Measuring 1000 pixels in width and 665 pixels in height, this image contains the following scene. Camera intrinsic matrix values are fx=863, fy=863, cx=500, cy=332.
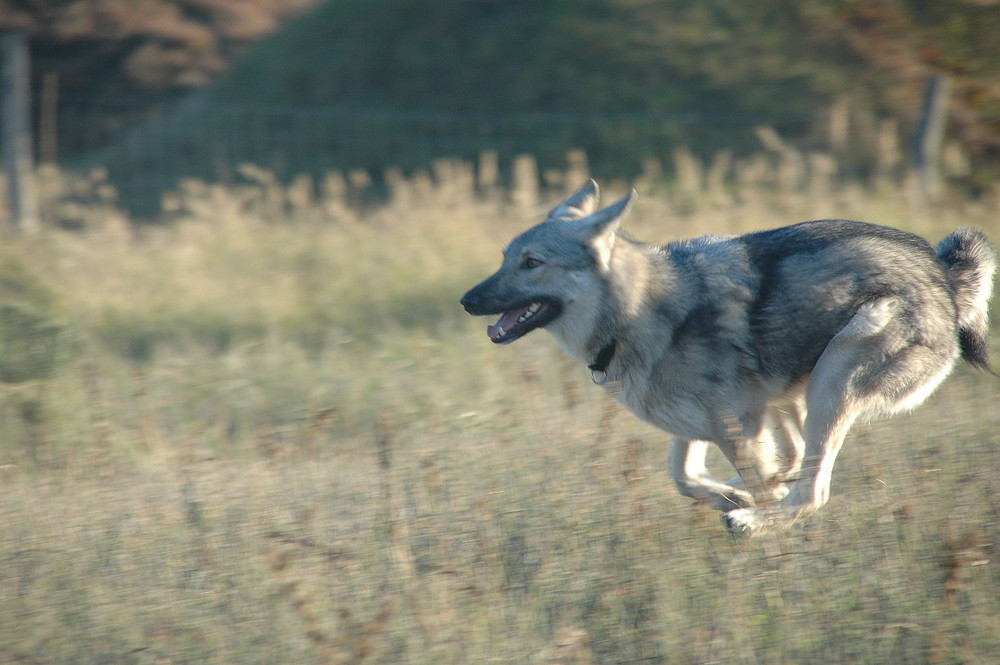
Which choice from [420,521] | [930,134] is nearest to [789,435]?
[420,521]

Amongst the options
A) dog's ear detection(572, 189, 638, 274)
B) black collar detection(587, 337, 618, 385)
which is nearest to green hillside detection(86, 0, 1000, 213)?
dog's ear detection(572, 189, 638, 274)

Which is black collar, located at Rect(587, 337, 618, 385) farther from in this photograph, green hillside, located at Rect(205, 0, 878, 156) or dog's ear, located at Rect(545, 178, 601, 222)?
green hillside, located at Rect(205, 0, 878, 156)

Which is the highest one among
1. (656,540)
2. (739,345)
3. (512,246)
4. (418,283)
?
(512,246)

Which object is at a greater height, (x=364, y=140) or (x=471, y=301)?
(x=471, y=301)

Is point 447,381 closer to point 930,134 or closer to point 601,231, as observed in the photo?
point 601,231

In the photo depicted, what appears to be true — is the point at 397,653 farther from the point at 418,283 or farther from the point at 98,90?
the point at 98,90

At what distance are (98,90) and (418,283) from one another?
15.9 metres

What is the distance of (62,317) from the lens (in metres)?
6.75

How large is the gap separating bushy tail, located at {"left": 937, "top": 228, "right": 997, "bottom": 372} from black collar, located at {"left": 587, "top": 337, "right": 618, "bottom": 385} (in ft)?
5.61

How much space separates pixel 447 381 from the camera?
6.73 m

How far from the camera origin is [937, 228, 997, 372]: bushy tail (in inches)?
170

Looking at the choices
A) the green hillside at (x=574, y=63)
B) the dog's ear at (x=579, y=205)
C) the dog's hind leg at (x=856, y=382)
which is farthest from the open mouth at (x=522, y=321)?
the green hillside at (x=574, y=63)

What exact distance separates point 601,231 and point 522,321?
62 cm

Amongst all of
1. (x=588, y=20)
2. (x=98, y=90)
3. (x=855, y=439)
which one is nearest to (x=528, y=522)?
(x=855, y=439)
